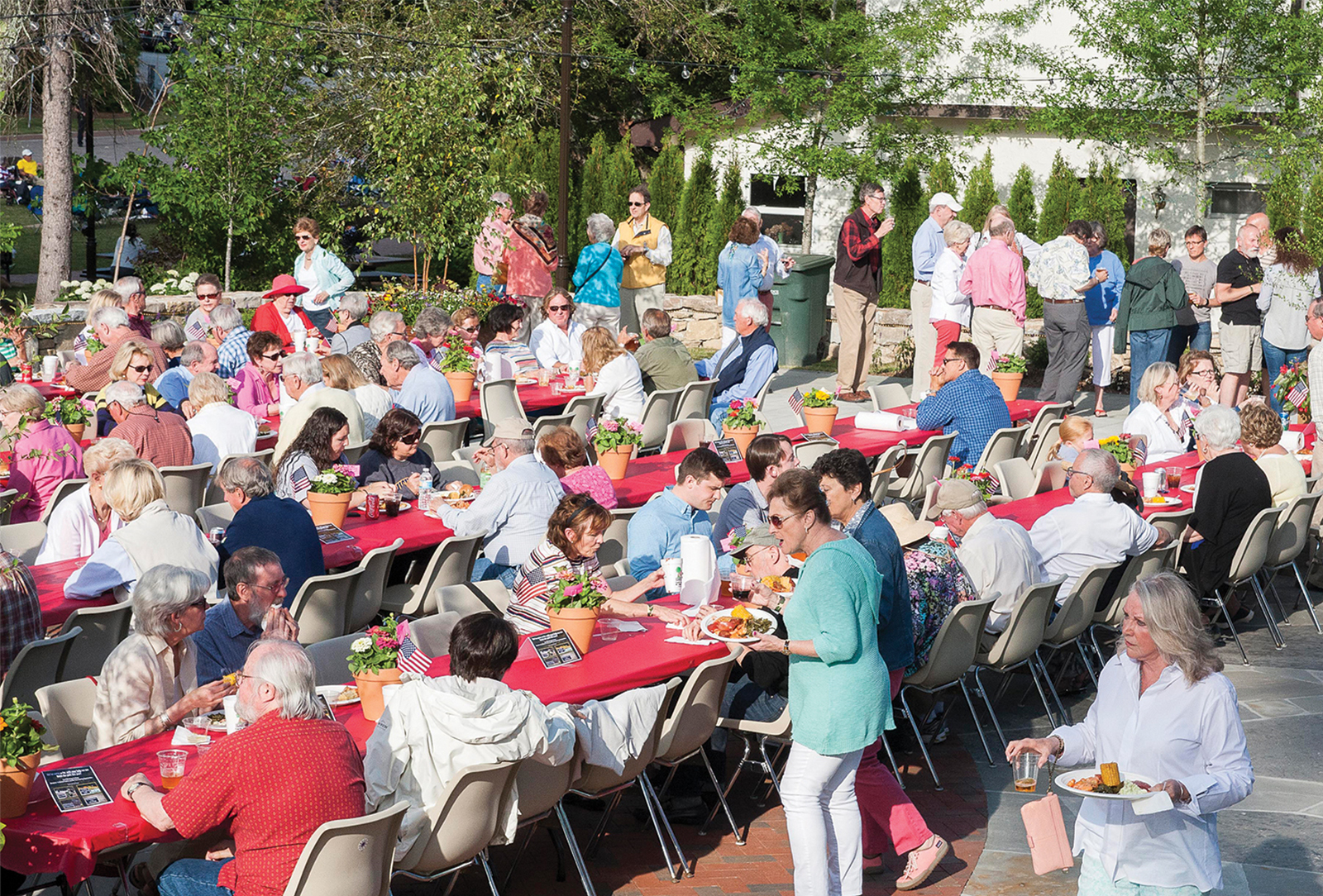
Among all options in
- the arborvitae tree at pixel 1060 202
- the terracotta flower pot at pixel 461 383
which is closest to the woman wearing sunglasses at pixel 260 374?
the terracotta flower pot at pixel 461 383

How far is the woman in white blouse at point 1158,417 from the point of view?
10180mm

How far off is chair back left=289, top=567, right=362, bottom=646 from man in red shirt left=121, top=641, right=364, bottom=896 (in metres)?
2.21

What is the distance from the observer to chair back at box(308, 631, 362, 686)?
18.7 ft

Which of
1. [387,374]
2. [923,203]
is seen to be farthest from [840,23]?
[387,374]

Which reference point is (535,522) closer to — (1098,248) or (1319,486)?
(1319,486)

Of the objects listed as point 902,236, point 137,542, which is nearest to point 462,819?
point 137,542

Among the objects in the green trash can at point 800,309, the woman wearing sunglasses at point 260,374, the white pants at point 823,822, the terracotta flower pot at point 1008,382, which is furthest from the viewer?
the green trash can at point 800,309

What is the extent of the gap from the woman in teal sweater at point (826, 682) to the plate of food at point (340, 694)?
1.53 metres

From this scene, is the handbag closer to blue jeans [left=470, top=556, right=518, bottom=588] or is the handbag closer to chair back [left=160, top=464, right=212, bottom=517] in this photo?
blue jeans [left=470, top=556, right=518, bottom=588]

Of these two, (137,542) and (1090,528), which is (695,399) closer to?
(1090,528)

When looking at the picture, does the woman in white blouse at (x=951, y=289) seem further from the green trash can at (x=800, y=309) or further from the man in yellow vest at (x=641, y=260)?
the green trash can at (x=800, y=309)

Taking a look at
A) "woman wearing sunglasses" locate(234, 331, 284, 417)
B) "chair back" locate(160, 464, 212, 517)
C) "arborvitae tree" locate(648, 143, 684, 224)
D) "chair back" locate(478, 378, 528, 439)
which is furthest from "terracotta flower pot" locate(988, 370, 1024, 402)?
"arborvitae tree" locate(648, 143, 684, 224)

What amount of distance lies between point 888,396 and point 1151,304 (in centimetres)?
388

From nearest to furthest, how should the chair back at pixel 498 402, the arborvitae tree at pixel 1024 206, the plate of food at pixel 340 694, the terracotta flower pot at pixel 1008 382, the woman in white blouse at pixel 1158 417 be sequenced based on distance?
1. the plate of food at pixel 340 694
2. the woman in white blouse at pixel 1158 417
3. the chair back at pixel 498 402
4. the terracotta flower pot at pixel 1008 382
5. the arborvitae tree at pixel 1024 206
